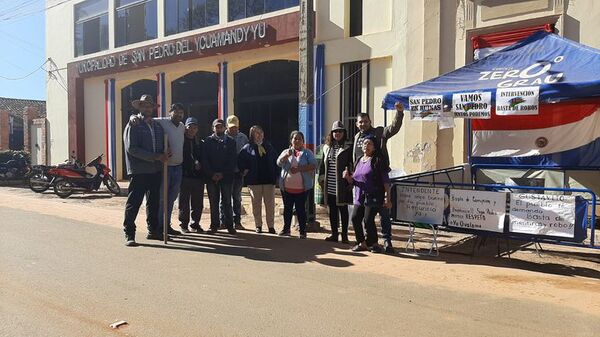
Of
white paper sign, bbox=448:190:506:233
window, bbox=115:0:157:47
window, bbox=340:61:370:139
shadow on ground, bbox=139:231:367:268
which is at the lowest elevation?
shadow on ground, bbox=139:231:367:268

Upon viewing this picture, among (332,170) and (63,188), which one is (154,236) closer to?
(332,170)

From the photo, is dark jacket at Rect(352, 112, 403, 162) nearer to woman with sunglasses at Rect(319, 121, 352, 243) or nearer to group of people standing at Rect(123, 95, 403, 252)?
group of people standing at Rect(123, 95, 403, 252)

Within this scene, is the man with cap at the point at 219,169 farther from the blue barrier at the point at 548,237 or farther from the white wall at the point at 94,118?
the white wall at the point at 94,118

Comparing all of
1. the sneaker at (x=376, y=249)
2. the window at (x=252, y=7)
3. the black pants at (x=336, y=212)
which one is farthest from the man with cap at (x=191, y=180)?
the window at (x=252, y=7)

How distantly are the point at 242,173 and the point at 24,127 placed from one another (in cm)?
2343

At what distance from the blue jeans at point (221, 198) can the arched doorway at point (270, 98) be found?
6642mm

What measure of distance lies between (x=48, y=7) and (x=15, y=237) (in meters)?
18.6

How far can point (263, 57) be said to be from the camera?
15.5 meters

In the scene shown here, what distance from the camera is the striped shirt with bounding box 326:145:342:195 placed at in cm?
778

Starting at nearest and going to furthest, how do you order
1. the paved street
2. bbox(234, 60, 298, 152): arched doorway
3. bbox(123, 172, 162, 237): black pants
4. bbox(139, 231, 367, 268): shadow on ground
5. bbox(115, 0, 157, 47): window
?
1. the paved street
2. bbox(139, 231, 367, 268): shadow on ground
3. bbox(123, 172, 162, 237): black pants
4. bbox(234, 60, 298, 152): arched doorway
5. bbox(115, 0, 157, 47): window

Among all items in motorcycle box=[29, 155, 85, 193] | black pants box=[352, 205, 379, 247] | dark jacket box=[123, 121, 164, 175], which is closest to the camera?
black pants box=[352, 205, 379, 247]

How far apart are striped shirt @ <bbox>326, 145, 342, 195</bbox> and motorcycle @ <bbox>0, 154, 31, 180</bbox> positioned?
1609 cm

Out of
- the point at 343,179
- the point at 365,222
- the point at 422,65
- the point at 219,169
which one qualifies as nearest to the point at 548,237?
the point at 365,222

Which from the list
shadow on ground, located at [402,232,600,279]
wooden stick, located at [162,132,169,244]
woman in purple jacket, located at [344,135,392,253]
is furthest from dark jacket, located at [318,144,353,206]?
wooden stick, located at [162,132,169,244]
